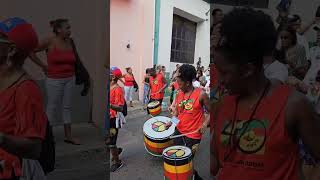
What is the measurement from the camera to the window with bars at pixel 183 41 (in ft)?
13.4

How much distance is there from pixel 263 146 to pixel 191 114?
9.84 feet

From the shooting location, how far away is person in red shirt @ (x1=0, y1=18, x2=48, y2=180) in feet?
5.77

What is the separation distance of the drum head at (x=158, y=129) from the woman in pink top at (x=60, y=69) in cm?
271

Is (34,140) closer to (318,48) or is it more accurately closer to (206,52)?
(318,48)

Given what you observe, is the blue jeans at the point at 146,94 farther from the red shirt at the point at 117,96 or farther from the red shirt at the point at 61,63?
the red shirt at the point at 61,63

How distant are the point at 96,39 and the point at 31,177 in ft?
2.45

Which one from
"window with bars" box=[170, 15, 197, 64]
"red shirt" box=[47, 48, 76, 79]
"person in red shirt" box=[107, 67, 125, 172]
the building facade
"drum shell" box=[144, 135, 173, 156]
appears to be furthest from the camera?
"person in red shirt" box=[107, 67, 125, 172]

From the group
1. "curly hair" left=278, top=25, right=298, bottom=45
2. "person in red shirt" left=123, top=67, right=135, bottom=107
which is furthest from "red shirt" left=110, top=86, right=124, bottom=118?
"curly hair" left=278, top=25, right=298, bottom=45

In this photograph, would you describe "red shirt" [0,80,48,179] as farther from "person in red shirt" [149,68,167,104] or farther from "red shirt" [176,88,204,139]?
"person in red shirt" [149,68,167,104]

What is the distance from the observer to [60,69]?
2010mm

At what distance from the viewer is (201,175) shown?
2824 millimetres

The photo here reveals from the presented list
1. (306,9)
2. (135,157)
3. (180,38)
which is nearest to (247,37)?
(306,9)

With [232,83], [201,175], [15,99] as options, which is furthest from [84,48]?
[201,175]

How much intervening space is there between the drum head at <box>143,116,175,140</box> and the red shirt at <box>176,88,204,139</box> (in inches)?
10.6
